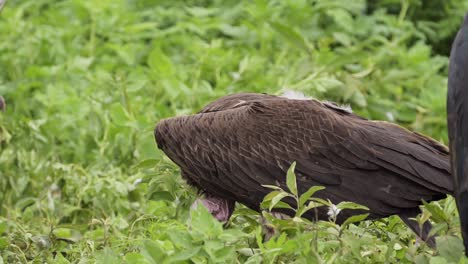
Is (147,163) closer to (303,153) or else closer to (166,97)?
(303,153)

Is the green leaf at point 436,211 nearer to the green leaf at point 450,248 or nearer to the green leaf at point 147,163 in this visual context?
the green leaf at point 450,248

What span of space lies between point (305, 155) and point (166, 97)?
2331mm

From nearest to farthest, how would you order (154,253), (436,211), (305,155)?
(154,253)
(436,211)
(305,155)

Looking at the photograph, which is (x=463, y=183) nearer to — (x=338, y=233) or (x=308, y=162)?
(x=338, y=233)

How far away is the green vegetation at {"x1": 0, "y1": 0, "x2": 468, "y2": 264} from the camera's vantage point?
439 cm

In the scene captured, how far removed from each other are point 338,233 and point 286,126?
0.78m

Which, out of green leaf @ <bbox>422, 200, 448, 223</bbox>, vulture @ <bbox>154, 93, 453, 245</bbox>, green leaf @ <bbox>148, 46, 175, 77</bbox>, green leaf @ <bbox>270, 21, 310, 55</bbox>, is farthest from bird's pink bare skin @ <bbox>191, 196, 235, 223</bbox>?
green leaf @ <bbox>148, 46, 175, 77</bbox>

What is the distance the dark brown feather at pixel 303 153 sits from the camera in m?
4.76

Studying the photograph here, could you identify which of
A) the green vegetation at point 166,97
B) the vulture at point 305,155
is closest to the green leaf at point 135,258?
the green vegetation at point 166,97

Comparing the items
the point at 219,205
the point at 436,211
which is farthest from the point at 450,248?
the point at 219,205

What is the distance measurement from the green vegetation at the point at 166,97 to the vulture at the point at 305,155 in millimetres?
126

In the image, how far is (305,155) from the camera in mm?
4965

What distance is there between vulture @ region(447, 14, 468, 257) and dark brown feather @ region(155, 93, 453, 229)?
41 cm

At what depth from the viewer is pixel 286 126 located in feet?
16.4
